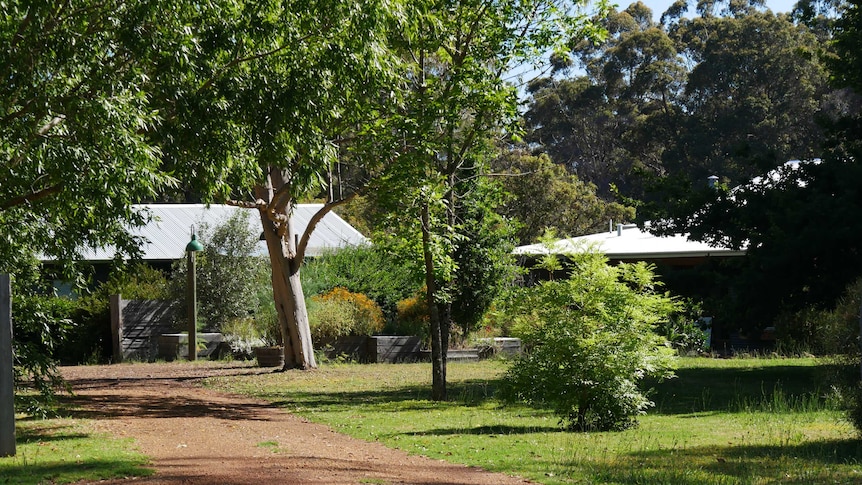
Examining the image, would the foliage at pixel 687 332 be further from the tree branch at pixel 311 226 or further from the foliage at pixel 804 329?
A: the tree branch at pixel 311 226

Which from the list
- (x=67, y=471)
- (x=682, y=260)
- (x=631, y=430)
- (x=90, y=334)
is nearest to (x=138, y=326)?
(x=90, y=334)

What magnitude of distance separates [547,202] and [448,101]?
29.6 m

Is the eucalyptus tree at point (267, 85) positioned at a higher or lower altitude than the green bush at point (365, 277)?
higher

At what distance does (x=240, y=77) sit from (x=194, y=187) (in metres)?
1.45

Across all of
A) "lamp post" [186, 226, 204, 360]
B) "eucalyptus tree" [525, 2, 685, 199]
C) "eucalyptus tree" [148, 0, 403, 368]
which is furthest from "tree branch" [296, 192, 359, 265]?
"eucalyptus tree" [525, 2, 685, 199]

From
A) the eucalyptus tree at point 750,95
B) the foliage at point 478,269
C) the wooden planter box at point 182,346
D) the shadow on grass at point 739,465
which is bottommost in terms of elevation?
the shadow on grass at point 739,465

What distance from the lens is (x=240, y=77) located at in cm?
1248

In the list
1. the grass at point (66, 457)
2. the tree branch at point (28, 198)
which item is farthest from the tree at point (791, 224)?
the tree branch at point (28, 198)

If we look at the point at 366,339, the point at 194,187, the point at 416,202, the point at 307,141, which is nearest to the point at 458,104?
the point at 416,202

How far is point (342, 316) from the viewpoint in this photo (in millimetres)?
25312

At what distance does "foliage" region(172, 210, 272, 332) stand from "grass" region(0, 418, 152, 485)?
14.5 m

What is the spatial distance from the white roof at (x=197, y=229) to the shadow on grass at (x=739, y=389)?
46.8 feet

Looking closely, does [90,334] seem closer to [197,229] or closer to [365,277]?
[197,229]

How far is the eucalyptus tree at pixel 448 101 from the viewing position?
623 inches
